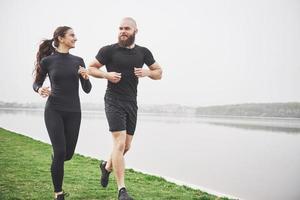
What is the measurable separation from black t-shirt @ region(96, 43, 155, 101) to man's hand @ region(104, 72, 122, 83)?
6.7 inches

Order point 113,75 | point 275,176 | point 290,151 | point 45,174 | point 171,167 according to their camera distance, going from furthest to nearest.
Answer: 1. point 290,151
2. point 171,167
3. point 275,176
4. point 45,174
5. point 113,75

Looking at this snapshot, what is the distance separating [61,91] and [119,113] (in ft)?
2.68

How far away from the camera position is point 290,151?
16438 mm

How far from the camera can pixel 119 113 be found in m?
5.55

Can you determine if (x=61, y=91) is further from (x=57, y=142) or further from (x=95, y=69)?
(x=57, y=142)

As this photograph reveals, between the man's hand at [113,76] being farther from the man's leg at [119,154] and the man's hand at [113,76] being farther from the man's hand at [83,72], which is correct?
the man's leg at [119,154]

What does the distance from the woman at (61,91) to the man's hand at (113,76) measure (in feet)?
1.15

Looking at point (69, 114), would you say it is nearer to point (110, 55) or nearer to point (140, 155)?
point (110, 55)

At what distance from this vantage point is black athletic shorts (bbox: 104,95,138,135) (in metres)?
5.54

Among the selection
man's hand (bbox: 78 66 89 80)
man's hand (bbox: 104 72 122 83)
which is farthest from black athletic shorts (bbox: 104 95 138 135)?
man's hand (bbox: 78 66 89 80)

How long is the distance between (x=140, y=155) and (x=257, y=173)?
490cm

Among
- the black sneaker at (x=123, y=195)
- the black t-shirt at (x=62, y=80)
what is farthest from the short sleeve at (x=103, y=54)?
the black sneaker at (x=123, y=195)

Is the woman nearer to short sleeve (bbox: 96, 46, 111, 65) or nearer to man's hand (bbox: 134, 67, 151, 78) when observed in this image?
short sleeve (bbox: 96, 46, 111, 65)

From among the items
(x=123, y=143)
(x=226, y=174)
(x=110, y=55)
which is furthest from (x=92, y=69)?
(x=226, y=174)
